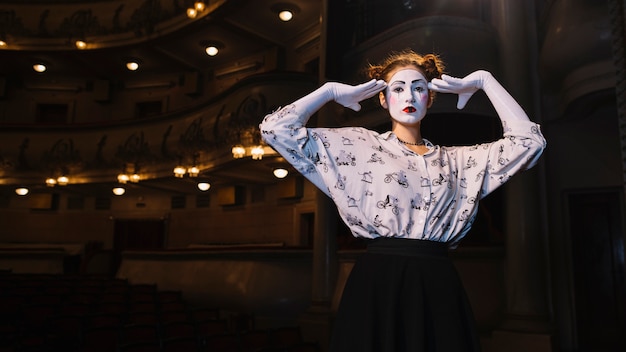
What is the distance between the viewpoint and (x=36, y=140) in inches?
589

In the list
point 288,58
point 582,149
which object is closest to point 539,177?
point 582,149

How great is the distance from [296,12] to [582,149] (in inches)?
325

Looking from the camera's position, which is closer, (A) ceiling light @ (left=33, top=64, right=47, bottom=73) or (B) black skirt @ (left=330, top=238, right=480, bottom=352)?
(B) black skirt @ (left=330, top=238, right=480, bottom=352)

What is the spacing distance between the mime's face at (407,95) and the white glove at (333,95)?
2.6 inches

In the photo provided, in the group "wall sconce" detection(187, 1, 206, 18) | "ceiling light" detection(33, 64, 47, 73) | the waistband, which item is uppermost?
"wall sconce" detection(187, 1, 206, 18)

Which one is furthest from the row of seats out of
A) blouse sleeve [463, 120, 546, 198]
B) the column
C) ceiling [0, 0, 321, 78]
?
ceiling [0, 0, 321, 78]

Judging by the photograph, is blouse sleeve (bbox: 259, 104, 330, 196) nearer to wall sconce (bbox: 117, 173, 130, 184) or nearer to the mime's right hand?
the mime's right hand

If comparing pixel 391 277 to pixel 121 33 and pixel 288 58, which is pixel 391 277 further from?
pixel 121 33

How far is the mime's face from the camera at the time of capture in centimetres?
173

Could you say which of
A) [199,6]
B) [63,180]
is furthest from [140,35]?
[63,180]

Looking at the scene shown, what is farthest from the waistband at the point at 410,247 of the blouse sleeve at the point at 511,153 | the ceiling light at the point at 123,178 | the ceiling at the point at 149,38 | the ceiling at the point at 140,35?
the ceiling light at the point at 123,178

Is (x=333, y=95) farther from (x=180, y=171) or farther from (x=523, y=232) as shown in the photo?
(x=180, y=171)

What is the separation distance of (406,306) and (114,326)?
4.50 metres

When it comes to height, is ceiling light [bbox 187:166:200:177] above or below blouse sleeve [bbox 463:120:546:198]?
above
